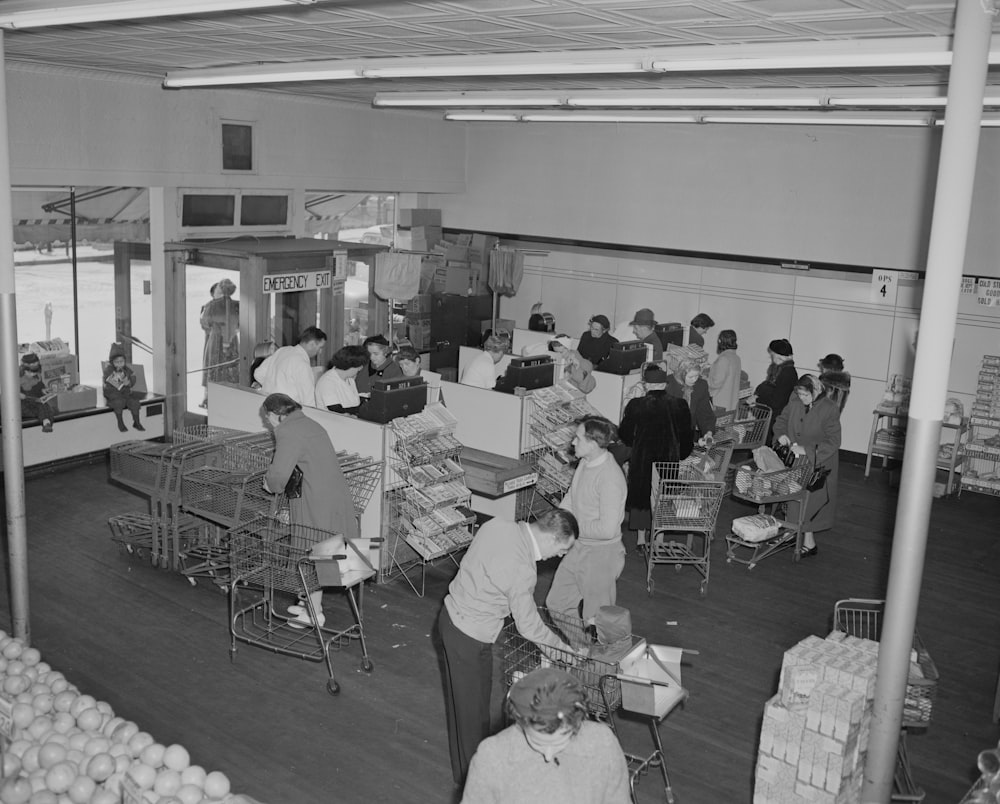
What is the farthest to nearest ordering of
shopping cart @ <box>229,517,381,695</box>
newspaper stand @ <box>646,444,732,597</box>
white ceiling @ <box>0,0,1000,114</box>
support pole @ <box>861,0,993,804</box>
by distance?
newspaper stand @ <box>646,444,732,597</box> → shopping cart @ <box>229,517,381,695</box> → white ceiling @ <box>0,0,1000,114</box> → support pole @ <box>861,0,993,804</box>

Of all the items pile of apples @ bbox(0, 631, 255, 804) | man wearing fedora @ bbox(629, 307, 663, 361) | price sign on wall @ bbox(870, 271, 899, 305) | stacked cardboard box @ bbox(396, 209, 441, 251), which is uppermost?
stacked cardboard box @ bbox(396, 209, 441, 251)

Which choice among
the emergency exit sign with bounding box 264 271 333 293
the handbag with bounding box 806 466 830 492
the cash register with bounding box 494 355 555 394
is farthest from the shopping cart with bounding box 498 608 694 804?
the emergency exit sign with bounding box 264 271 333 293

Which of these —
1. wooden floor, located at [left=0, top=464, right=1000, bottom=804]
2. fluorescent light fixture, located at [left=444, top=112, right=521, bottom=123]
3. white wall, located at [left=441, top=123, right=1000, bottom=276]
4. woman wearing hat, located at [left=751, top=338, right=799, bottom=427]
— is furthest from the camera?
fluorescent light fixture, located at [left=444, top=112, right=521, bottom=123]

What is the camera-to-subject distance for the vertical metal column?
238 inches

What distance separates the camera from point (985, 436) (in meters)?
12.2

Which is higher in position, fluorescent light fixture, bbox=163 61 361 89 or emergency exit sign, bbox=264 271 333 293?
fluorescent light fixture, bbox=163 61 361 89

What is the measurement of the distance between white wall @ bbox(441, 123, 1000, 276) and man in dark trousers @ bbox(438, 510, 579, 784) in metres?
8.87

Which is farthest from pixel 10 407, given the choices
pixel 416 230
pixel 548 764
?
pixel 416 230

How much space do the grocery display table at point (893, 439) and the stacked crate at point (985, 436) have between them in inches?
5.1

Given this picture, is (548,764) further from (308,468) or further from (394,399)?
(394,399)

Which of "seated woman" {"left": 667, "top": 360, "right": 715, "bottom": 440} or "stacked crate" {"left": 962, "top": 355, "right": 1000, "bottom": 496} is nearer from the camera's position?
"seated woman" {"left": 667, "top": 360, "right": 715, "bottom": 440}

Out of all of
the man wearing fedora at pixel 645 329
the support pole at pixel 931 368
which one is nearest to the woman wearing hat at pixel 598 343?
the man wearing fedora at pixel 645 329

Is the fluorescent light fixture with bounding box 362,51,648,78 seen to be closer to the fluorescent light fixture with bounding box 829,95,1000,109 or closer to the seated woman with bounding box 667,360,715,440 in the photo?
the fluorescent light fixture with bounding box 829,95,1000,109

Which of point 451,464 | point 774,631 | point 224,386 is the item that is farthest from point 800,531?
point 224,386
